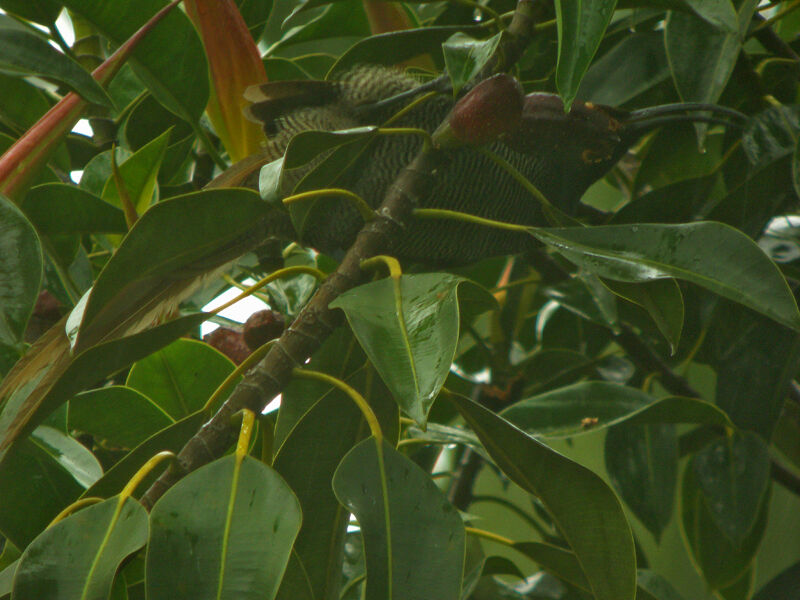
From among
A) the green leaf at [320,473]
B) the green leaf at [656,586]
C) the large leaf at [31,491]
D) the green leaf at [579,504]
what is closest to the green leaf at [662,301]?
the green leaf at [579,504]

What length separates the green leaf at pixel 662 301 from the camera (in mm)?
553

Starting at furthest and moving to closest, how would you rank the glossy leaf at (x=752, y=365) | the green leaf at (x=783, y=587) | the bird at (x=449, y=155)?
the green leaf at (x=783, y=587), the glossy leaf at (x=752, y=365), the bird at (x=449, y=155)

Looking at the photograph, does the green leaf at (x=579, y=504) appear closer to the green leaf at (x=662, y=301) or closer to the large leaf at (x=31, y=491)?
the green leaf at (x=662, y=301)

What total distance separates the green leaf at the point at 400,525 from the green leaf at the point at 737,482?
418 mm

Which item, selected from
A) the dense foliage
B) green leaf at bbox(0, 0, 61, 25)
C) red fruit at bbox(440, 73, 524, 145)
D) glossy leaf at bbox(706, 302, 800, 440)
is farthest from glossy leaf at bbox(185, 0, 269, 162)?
glossy leaf at bbox(706, 302, 800, 440)

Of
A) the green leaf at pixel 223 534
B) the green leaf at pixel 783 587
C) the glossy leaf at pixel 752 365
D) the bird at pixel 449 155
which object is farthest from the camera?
the green leaf at pixel 783 587

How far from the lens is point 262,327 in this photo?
28.4 inches

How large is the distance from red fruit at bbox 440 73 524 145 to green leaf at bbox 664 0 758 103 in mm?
195

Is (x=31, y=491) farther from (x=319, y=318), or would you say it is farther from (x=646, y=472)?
(x=646, y=472)

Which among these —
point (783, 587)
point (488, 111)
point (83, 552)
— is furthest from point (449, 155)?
point (783, 587)

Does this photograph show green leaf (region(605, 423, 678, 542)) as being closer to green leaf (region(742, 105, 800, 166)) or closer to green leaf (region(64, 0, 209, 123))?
green leaf (region(742, 105, 800, 166))

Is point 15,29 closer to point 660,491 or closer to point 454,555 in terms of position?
point 454,555

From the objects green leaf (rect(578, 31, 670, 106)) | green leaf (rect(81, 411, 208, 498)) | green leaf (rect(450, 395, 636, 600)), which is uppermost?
green leaf (rect(578, 31, 670, 106))

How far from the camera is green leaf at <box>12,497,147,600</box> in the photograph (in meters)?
0.44
